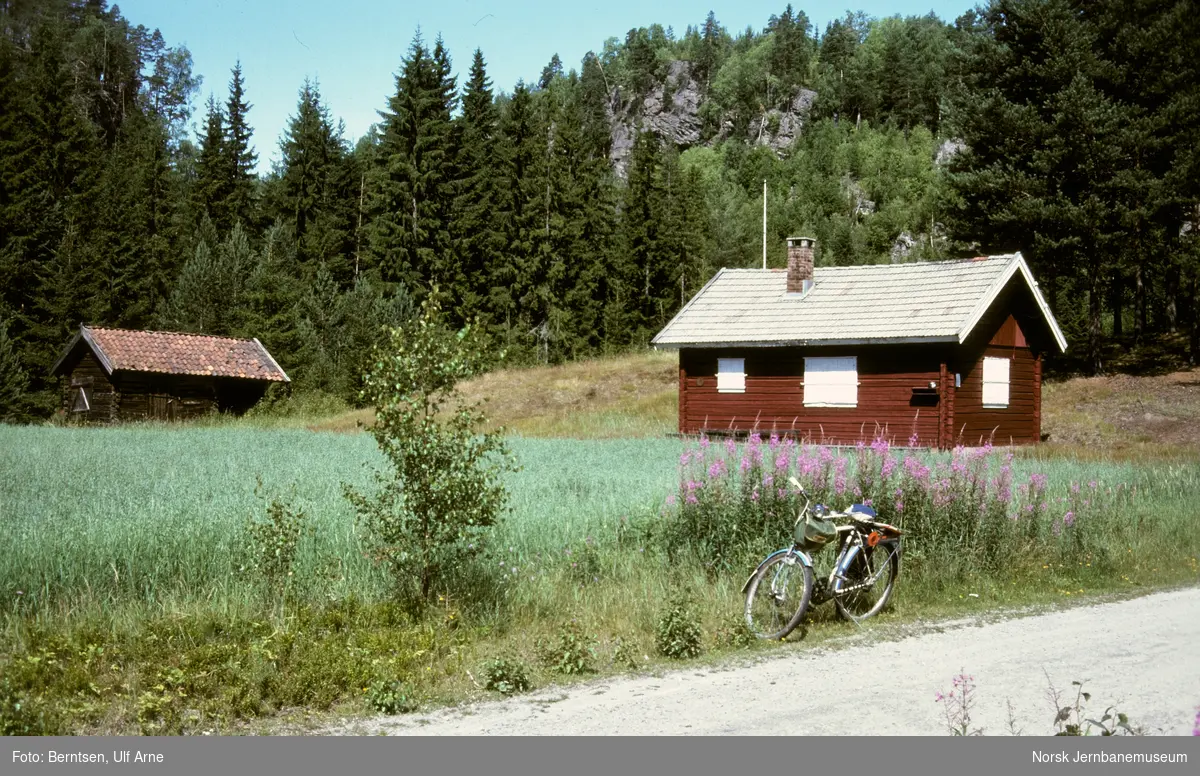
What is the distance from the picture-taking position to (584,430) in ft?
117

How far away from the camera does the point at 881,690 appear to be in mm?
6500

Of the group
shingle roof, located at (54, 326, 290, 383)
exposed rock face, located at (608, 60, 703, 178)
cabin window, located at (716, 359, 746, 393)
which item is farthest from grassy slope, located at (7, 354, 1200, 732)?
exposed rock face, located at (608, 60, 703, 178)

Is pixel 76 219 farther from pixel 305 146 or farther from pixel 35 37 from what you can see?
pixel 305 146

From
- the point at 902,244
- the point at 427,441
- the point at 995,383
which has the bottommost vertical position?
the point at 427,441

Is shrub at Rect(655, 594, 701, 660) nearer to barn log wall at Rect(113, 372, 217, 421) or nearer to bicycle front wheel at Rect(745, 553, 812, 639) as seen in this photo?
bicycle front wheel at Rect(745, 553, 812, 639)

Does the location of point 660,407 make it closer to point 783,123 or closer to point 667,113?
point 783,123

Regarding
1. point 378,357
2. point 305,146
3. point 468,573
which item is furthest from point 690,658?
point 305,146

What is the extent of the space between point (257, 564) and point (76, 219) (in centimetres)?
5172

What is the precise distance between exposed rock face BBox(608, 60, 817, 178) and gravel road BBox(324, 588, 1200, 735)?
144 m

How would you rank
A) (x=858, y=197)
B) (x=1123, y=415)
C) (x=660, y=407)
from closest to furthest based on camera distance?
(x=1123, y=415)
(x=660, y=407)
(x=858, y=197)

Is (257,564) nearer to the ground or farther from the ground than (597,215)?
nearer to the ground

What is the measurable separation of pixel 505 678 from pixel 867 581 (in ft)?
12.2

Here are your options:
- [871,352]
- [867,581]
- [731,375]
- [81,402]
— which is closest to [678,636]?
[867,581]

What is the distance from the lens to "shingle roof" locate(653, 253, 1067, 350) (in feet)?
95.0
